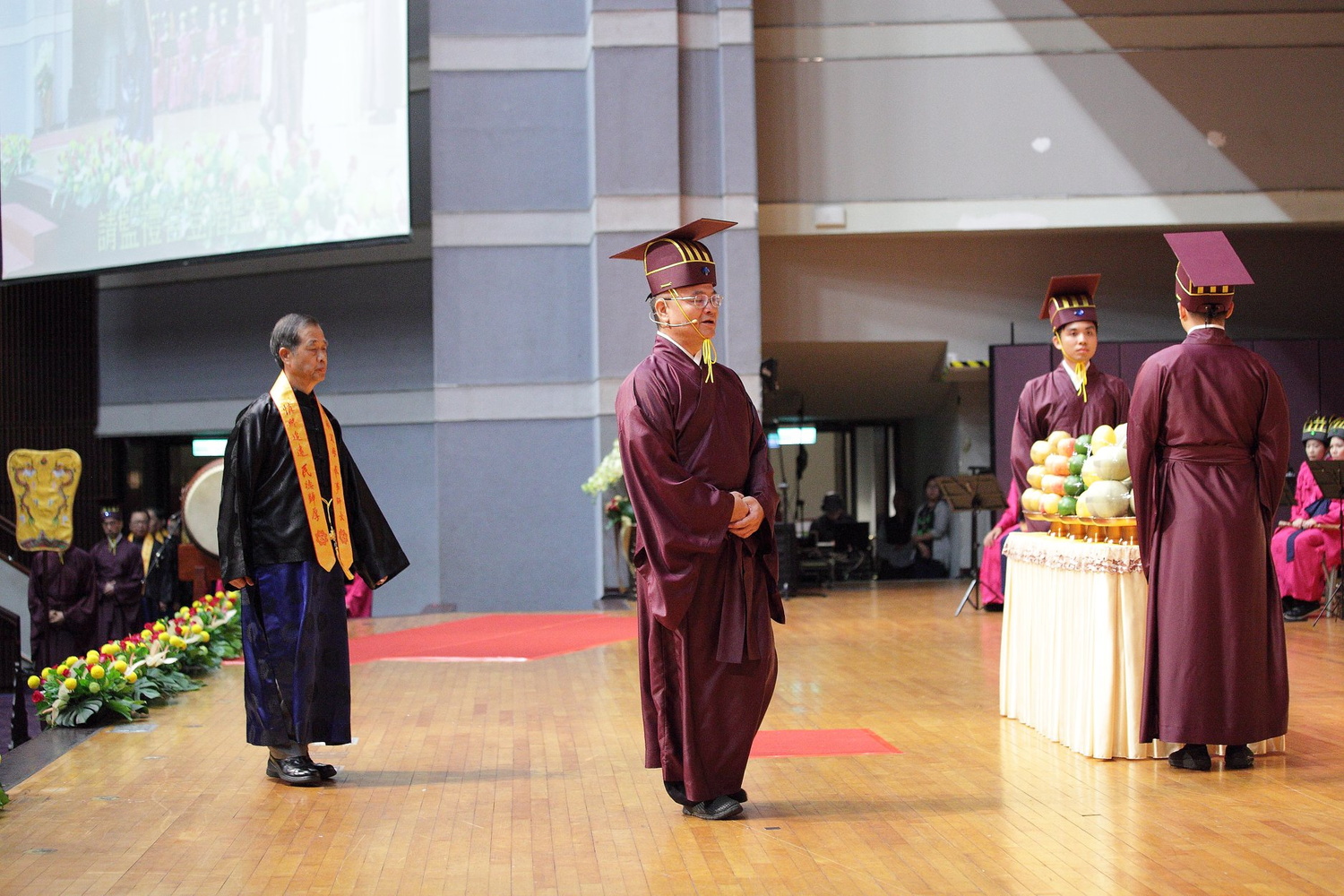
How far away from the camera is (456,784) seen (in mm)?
4547

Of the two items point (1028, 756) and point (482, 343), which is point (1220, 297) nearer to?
point (1028, 756)

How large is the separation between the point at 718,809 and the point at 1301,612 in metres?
6.84

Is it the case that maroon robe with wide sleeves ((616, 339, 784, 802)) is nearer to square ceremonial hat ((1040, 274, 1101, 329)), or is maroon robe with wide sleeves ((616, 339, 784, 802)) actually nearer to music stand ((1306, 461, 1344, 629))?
square ceremonial hat ((1040, 274, 1101, 329))

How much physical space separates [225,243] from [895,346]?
6.65 meters

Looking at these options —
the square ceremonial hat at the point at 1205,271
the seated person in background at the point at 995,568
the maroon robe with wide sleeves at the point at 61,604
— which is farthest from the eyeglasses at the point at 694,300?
the maroon robe with wide sleeves at the point at 61,604

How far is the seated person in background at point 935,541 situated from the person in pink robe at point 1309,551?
3.95 metres

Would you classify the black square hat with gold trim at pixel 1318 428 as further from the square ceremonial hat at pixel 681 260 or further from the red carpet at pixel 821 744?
the square ceremonial hat at pixel 681 260

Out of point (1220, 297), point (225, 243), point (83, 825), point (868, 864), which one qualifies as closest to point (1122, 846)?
point (868, 864)

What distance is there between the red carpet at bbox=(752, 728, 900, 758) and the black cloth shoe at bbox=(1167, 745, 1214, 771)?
0.99m

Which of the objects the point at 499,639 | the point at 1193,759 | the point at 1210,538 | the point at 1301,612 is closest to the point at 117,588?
the point at 499,639

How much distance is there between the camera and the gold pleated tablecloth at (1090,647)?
4.59 m

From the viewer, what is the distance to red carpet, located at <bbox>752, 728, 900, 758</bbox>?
493 centimetres

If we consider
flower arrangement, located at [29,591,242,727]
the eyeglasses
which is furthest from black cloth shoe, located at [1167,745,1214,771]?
flower arrangement, located at [29,591,242,727]

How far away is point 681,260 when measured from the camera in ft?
13.3
